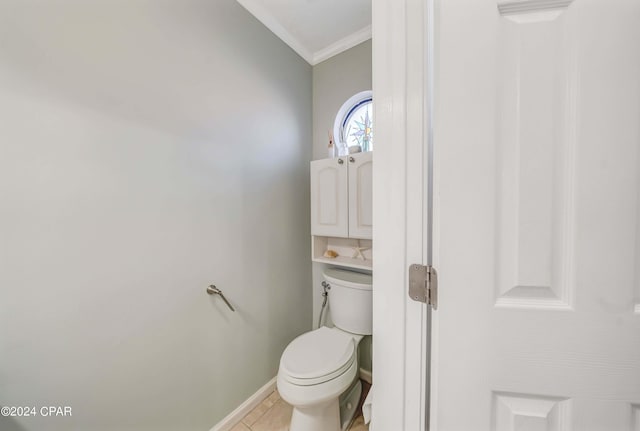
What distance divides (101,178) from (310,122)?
134 centimetres

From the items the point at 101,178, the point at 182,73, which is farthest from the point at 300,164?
the point at 101,178

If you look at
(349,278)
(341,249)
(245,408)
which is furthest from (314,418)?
(341,249)

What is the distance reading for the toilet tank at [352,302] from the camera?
132cm

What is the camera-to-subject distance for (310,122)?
5.73 feet

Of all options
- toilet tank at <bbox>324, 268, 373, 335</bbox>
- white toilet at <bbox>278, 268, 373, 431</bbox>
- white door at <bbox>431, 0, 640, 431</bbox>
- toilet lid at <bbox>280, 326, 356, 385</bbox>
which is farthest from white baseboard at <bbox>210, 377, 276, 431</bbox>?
white door at <bbox>431, 0, 640, 431</bbox>

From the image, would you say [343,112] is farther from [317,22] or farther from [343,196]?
[343,196]

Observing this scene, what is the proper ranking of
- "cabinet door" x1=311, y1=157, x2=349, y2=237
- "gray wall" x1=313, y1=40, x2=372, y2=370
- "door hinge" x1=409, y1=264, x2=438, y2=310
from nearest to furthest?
"door hinge" x1=409, y1=264, x2=438, y2=310
"cabinet door" x1=311, y1=157, x2=349, y2=237
"gray wall" x1=313, y1=40, x2=372, y2=370

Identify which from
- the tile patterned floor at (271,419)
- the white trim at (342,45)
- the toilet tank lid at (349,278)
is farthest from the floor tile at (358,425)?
the white trim at (342,45)

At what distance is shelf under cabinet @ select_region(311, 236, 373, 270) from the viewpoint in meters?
1.49

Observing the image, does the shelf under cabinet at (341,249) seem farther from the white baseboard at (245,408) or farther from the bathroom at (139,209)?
the white baseboard at (245,408)

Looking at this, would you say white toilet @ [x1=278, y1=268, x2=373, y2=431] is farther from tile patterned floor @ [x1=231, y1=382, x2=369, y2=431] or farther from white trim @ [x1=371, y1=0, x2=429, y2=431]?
white trim @ [x1=371, y1=0, x2=429, y2=431]

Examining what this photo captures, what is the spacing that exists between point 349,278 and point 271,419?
912 millimetres

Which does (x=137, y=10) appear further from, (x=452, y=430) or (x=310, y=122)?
(x=452, y=430)

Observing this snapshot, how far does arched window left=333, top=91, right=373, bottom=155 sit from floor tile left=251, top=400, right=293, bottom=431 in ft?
5.58
